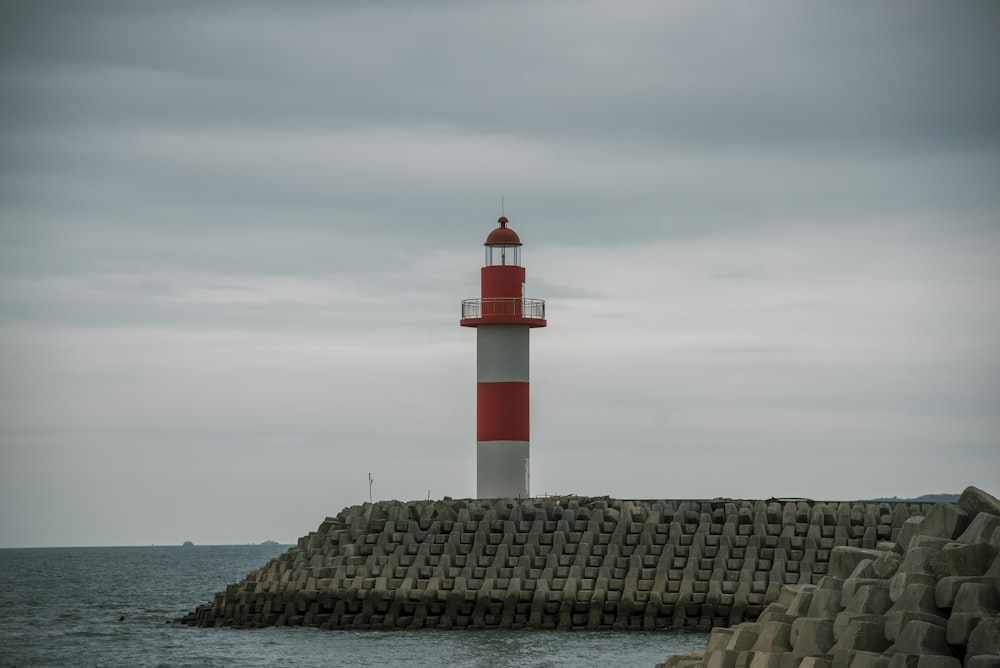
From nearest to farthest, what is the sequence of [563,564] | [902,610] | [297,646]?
[902,610] → [297,646] → [563,564]

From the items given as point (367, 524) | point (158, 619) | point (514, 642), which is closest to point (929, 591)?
point (514, 642)

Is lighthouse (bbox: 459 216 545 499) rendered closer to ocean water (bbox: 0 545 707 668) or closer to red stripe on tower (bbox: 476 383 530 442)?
red stripe on tower (bbox: 476 383 530 442)

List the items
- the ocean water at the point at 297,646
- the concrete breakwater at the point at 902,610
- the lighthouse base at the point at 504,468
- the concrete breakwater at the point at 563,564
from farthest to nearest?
the lighthouse base at the point at 504,468, the concrete breakwater at the point at 563,564, the ocean water at the point at 297,646, the concrete breakwater at the point at 902,610

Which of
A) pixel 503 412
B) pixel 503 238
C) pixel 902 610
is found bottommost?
pixel 902 610

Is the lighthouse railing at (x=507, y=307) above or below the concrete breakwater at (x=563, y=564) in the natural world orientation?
above

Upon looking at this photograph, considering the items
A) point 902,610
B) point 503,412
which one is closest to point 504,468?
point 503,412

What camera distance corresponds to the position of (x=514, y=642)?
928 inches

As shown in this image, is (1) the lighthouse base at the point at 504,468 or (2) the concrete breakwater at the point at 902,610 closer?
(2) the concrete breakwater at the point at 902,610

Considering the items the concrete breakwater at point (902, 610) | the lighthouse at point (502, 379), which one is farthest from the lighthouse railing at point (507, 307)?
the concrete breakwater at point (902, 610)

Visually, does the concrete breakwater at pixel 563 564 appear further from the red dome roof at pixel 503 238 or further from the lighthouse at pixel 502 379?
the red dome roof at pixel 503 238

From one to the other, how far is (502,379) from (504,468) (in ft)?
5.78

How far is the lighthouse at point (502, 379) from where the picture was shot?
93.7 ft

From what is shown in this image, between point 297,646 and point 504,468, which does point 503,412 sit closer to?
point 504,468

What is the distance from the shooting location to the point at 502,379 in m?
28.7
